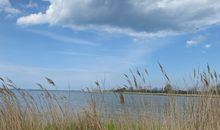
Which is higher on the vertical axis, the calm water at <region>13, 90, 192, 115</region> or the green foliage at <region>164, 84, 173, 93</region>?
the green foliage at <region>164, 84, 173, 93</region>

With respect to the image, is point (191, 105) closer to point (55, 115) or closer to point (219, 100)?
point (219, 100)

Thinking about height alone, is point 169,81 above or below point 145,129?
above

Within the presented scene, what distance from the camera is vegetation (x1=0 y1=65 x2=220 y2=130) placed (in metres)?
6.34

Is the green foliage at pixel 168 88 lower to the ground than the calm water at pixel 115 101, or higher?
higher

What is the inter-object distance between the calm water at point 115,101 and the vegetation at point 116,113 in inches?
0.7

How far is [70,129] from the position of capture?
687 centimetres

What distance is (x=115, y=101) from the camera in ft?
23.3

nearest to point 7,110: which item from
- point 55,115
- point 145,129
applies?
point 55,115

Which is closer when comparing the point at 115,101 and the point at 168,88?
the point at 168,88

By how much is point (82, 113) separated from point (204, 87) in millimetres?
2157

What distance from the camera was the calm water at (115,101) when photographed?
652cm

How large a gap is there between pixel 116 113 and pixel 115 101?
23 centimetres

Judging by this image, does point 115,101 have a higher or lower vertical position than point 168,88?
lower

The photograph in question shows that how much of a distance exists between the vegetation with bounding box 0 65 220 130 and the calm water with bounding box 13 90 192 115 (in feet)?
0.05
